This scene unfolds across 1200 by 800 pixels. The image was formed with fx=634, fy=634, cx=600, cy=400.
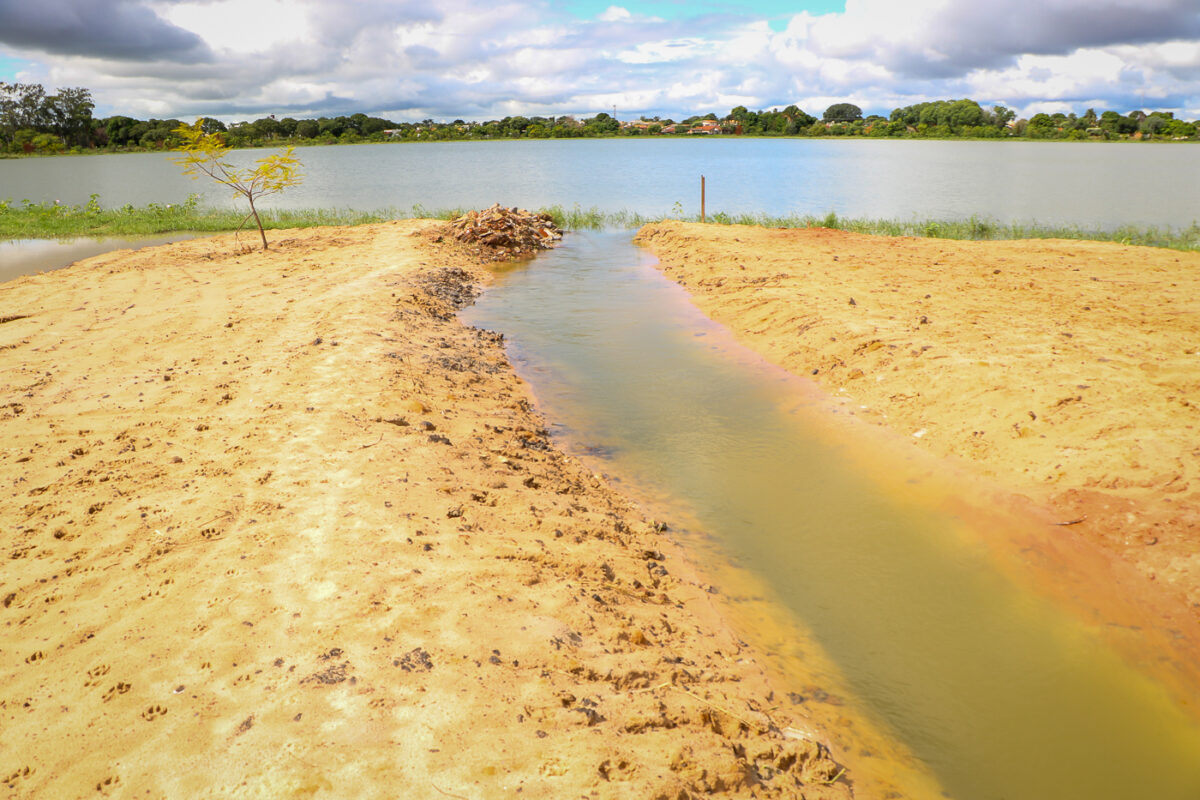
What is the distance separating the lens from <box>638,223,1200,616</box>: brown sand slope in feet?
16.6

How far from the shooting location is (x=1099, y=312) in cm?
883

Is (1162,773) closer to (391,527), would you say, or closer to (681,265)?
(391,527)

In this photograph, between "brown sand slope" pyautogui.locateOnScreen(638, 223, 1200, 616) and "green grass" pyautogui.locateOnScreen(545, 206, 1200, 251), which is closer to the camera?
"brown sand slope" pyautogui.locateOnScreen(638, 223, 1200, 616)

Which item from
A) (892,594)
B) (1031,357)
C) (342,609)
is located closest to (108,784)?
(342,609)

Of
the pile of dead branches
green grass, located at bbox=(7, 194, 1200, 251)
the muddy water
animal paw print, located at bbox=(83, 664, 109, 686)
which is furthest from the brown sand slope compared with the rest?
the pile of dead branches

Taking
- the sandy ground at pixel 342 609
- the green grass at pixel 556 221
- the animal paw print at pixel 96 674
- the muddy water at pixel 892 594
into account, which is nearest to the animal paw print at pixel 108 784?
the sandy ground at pixel 342 609

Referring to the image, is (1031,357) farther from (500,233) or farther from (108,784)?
(500,233)

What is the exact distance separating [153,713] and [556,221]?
2301 cm

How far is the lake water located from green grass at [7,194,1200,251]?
2357mm

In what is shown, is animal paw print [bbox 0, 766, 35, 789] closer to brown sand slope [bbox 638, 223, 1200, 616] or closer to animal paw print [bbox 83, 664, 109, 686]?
animal paw print [bbox 83, 664, 109, 686]

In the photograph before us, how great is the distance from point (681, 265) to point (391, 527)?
1317 centimetres

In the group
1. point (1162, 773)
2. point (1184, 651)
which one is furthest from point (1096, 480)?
point (1162, 773)

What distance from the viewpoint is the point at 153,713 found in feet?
9.14

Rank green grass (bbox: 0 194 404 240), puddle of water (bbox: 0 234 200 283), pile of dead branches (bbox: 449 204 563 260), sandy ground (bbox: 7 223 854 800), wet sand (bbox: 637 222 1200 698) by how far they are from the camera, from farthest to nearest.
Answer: green grass (bbox: 0 194 404 240), pile of dead branches (bbox: 449 204 563 260), puddle of water (bbox: 0 234 200 283), wet sand (bbox: 637 222 1200 698), sandy ground (bbox: 7 223 854 800)
